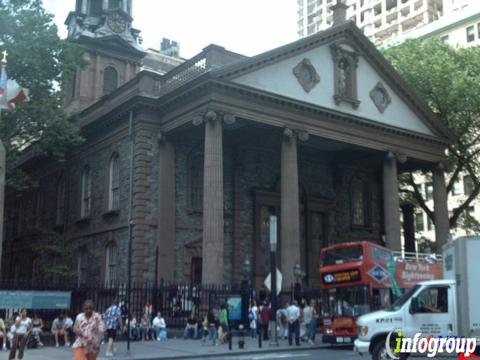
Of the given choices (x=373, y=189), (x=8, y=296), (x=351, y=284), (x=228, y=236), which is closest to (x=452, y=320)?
(x=351, y=284)

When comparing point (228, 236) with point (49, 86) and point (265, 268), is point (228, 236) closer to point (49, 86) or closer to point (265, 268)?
point (265, 268)

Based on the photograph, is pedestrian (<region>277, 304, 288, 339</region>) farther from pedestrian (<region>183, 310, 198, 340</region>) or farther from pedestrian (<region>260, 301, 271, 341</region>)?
pedestrian (<region>183, 310, 198, 340</region>)

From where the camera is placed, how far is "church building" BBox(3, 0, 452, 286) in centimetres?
2977

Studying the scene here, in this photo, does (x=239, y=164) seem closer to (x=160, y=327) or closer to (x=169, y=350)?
(x=160, y=327)

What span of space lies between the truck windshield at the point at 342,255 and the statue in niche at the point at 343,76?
1347 cm

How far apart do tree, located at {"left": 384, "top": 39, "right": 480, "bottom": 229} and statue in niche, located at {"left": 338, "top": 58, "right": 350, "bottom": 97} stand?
24.6 feet

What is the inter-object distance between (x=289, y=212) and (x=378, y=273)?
888cm

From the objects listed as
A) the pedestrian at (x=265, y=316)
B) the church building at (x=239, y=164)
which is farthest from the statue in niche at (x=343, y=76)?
the pedestrian at (x=265, y=316)

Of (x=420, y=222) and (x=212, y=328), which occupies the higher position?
(x=420, y=222)

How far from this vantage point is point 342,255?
72.9ft

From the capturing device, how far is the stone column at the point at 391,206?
34500 mm

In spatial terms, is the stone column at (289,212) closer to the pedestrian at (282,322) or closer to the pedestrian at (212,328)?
the pedestrian at (282,322)

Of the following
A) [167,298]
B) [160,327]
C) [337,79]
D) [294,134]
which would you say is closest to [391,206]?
[337,79]

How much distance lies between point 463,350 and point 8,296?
1656 cm
